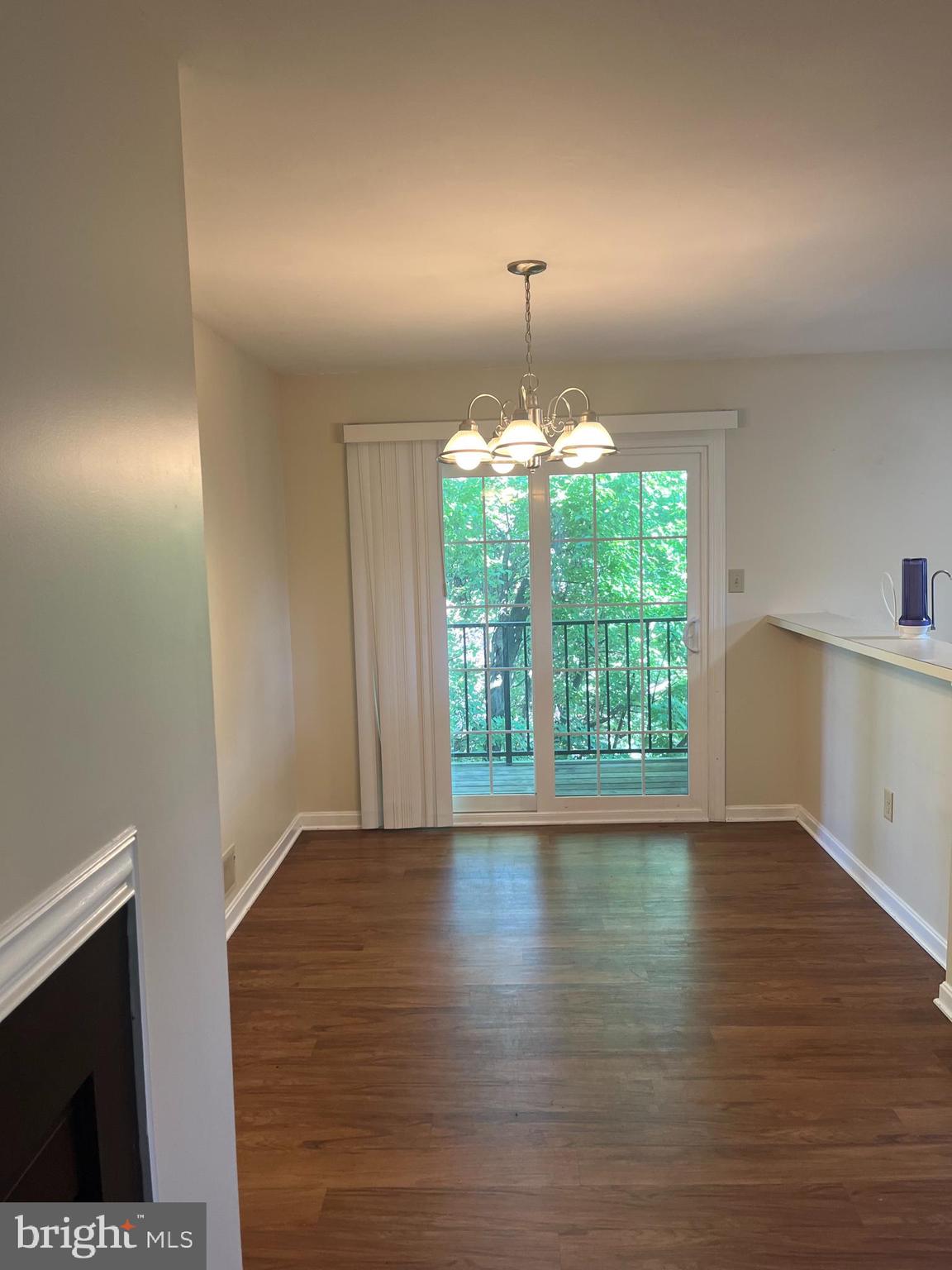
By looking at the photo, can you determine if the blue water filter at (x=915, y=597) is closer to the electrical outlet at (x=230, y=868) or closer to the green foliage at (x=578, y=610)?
the green foliage at (x=578, y=610)

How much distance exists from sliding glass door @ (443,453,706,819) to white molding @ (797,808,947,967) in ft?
2.17

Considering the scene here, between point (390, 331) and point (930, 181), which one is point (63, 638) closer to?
point (930, 181)

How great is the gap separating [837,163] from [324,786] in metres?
3.76

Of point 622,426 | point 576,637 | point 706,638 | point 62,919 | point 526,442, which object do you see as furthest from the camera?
point 576,637

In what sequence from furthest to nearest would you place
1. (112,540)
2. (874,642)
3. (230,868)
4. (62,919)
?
1. (230,868)
2. (874,642)
3. (112,540)
4. (62,919)

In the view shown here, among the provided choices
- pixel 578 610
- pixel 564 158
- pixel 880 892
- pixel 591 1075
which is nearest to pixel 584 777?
pixel 578 610

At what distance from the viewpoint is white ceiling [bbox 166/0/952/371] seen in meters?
1.48

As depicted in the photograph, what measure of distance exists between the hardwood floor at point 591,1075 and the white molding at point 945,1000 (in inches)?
1.7

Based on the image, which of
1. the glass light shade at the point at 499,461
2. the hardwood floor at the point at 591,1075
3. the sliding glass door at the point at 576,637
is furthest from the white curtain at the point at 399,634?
the glass light shade at the point at 499,461

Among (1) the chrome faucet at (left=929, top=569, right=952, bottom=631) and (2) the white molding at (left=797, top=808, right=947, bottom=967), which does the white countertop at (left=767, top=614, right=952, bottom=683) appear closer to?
(1) the chrome faucet at (left=929, top=569, right=952, bottom=631)

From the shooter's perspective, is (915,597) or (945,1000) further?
(915,597)

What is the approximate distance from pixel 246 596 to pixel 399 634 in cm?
99

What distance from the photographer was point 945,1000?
8.96ft

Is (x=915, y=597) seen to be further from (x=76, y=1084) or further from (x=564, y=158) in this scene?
(x=76, y=1084)
